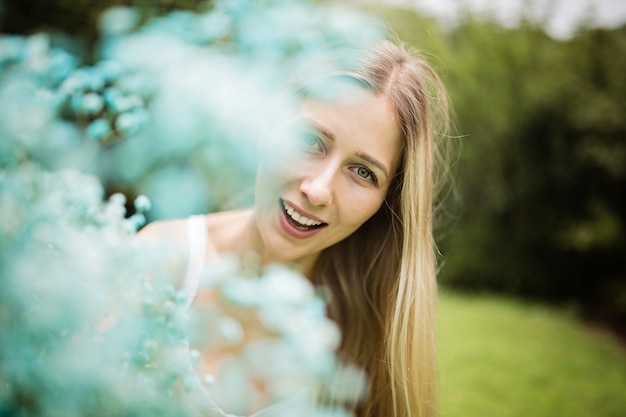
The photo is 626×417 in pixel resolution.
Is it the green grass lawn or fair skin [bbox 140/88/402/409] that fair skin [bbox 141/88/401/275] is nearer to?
fair skin [bbox 140/88/402/409]

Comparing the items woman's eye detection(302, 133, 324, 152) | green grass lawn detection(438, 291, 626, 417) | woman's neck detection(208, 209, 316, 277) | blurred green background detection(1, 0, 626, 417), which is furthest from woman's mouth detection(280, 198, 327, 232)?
blurred green background detection(1, 0, 626, 417)

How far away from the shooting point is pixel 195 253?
1773 mm

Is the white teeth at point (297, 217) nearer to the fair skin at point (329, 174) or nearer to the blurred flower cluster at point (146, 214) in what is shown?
the fair skin at point (329, 174)

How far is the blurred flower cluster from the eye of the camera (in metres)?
0.74

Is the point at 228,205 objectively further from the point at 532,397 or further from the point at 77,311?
the point at 532,397

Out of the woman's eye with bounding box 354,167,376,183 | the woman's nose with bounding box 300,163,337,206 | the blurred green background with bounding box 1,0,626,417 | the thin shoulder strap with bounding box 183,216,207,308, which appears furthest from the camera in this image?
the blurred green background with bounding box 1,0,626,417

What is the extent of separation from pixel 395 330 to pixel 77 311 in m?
1.16

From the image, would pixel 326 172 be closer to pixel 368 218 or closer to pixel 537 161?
pixel 368 218

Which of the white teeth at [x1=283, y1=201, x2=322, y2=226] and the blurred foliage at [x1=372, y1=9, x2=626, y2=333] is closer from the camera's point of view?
the white teeth at [x1=283, y1=201, x2=322, y2=226]

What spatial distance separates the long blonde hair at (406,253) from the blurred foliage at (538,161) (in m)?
4.71

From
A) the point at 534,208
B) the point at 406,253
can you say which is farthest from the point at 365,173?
the point at 534,208

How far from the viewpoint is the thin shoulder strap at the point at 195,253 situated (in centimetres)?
173

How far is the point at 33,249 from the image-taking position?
2.59 ft

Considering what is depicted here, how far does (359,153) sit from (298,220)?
0.85 feet
